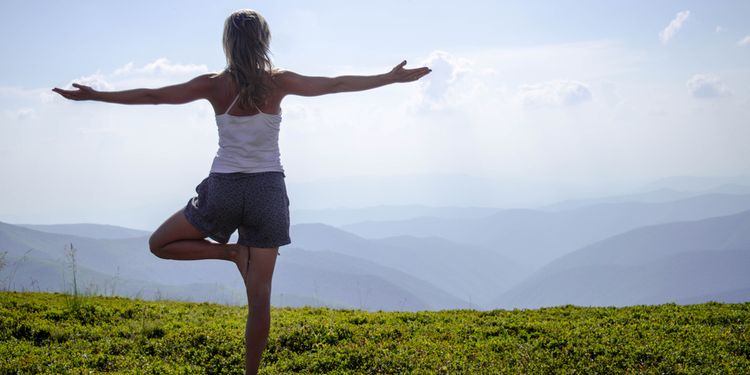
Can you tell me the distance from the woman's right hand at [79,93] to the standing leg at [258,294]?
6.33 feet

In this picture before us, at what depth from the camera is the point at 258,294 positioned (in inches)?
213

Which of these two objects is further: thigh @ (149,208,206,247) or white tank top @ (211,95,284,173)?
thigh @ (149,208,206,247)

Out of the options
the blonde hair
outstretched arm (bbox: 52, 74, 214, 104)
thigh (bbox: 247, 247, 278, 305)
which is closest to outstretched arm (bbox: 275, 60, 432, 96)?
the blonde hair

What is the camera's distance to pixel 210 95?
17.1 ft

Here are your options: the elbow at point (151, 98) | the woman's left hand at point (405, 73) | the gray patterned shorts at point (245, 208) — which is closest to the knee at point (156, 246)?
the gray patterned shorts at point (245, 208)

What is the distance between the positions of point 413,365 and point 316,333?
1.75 metres

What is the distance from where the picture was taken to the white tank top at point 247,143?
199 inches

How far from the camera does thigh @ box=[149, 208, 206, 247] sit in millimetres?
5426

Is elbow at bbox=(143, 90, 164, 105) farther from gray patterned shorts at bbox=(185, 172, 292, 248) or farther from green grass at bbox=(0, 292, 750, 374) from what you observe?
green grass at bbox=(0, 292, 750, 374)

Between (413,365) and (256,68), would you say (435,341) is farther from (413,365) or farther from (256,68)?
(256,68)

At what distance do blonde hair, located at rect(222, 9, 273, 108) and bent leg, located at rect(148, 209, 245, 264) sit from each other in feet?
4.05

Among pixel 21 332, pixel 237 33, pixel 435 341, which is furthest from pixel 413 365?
pixel 21 332

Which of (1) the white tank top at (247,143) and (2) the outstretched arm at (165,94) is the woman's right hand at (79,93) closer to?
(2) the outstretched arm at (165,94)

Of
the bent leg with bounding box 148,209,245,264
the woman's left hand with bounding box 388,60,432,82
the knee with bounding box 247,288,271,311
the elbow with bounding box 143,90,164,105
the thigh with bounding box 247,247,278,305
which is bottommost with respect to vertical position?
the knee with bounding box 247,288,271,311
